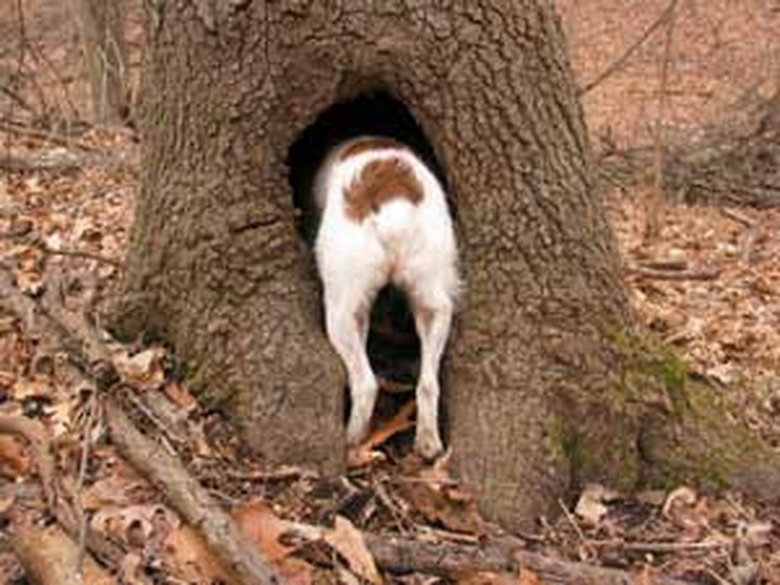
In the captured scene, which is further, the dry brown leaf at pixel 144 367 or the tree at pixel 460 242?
the dry brown leaf at pixel 144 367

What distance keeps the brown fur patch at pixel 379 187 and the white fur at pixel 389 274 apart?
0.02 meters

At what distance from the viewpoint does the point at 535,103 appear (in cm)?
407

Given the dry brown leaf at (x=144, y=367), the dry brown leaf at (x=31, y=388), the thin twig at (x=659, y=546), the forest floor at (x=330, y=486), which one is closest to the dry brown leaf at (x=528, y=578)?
the forest floor at (x=330, y=486)

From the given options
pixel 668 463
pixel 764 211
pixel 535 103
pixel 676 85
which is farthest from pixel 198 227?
pixel 676 85

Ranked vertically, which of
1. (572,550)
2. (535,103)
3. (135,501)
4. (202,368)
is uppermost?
(535,103)

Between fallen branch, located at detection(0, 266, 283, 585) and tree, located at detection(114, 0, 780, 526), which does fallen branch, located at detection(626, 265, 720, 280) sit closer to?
tree, located at detection(114, 0, 780, 526)

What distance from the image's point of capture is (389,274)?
4.04 meters

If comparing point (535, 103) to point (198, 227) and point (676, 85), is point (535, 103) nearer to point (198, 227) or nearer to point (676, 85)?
point (198, 227)

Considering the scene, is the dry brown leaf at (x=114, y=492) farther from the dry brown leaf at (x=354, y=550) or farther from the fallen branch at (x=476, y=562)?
the fallen branch at (x=476, y=562)

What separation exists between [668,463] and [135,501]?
193 cm

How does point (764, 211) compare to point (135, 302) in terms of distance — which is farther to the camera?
point (764, 211)

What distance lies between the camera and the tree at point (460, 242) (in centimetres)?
396

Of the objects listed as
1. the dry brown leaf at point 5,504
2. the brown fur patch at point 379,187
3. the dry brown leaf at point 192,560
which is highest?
the brown fur patch at point 379,187

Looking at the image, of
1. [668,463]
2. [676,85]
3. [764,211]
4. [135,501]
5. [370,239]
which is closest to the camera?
[135,501]
